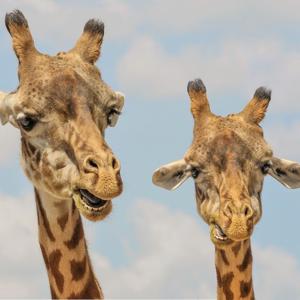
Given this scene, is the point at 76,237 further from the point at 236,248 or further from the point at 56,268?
the point at 236,248

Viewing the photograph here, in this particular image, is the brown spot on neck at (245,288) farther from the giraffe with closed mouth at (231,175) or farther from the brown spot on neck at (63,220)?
the brown spot on neck at (63,220)

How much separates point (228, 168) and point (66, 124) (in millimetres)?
4260

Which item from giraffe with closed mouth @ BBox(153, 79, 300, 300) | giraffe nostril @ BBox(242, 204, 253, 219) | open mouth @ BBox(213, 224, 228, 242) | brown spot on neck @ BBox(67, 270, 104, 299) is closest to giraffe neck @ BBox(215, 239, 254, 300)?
giraffe with closed mouth @ BBox(153, 79, 300, 300)

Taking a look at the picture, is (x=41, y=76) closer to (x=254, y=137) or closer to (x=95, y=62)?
(x=95, y=62)

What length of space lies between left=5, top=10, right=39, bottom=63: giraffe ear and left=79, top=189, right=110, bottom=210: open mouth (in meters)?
2.10

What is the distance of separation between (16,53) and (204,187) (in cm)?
444

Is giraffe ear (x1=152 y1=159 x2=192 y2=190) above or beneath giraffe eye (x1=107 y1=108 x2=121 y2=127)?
above

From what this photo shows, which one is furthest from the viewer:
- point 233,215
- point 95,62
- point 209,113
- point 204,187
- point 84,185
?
point 209,113

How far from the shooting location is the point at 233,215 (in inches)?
453

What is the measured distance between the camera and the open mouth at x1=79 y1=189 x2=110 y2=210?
8.30m

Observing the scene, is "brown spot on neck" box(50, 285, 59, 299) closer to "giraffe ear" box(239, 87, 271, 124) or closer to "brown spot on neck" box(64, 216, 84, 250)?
"brown spot on neck" box(64, 216, 84, 250)

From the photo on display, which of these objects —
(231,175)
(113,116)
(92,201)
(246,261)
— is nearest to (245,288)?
(246,261)

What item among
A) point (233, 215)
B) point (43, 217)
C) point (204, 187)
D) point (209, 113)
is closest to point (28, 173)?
point (43, 217)

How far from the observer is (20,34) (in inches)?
382
